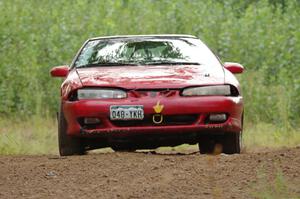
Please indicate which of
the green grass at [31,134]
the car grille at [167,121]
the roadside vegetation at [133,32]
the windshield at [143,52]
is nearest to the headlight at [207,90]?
the car grille at [167,121]

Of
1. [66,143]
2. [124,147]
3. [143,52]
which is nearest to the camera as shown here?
[66,143]

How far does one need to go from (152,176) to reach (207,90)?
1740 mm

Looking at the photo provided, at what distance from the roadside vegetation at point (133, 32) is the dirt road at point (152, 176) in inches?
334

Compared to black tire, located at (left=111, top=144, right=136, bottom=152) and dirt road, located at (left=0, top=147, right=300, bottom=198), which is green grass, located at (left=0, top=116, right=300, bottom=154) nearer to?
black tire, located at (left=111, top=144, right=136, bottom=152)

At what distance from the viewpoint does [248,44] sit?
2275 centimetres

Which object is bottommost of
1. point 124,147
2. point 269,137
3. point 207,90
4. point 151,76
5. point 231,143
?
point 269,137

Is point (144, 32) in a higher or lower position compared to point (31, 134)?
higher

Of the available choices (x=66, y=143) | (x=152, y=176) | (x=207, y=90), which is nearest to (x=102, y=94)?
(x=66, y=143)

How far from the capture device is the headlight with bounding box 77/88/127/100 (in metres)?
8.09

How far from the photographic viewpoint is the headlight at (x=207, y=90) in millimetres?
8109

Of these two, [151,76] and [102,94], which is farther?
[151,76]

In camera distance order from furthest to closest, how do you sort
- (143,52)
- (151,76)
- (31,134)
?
1. (31,134)
2. (143,52)
3. (151,76)

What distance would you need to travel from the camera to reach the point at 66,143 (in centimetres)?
862

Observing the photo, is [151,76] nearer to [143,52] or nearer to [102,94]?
[102,94]
